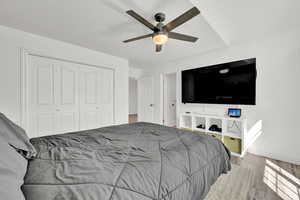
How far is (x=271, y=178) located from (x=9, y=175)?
9.15 feet

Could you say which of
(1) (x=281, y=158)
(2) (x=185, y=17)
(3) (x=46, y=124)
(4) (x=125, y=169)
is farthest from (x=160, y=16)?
(1) (x=281, y=158)

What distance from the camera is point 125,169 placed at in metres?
0.86

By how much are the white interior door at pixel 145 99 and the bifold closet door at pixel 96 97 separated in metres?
1.53

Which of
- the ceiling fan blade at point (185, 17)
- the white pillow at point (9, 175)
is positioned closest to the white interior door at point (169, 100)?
the ceiling fan blade at point (185, 17)

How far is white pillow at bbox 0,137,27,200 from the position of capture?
0.50 m

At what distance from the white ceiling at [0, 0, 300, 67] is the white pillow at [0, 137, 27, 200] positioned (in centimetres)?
184

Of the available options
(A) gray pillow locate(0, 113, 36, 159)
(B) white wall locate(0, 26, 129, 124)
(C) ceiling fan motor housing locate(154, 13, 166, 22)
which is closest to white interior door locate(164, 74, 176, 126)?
(B) white wall locate(0, 26, 129, 124)

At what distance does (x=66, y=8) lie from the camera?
1869 millimetres

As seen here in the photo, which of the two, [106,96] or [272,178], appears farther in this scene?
[106,96]

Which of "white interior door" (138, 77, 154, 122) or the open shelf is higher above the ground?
"white interior door" (138, 77, 154, 122)

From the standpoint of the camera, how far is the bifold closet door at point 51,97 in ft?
8.80

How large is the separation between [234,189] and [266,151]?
1.52 meters

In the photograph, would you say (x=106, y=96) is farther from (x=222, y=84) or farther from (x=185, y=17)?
(x=222, y=84)

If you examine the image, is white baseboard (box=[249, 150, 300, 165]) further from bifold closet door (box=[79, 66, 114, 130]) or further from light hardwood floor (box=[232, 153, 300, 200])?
bifold closet door (box=[79, 66, 114, 130])
